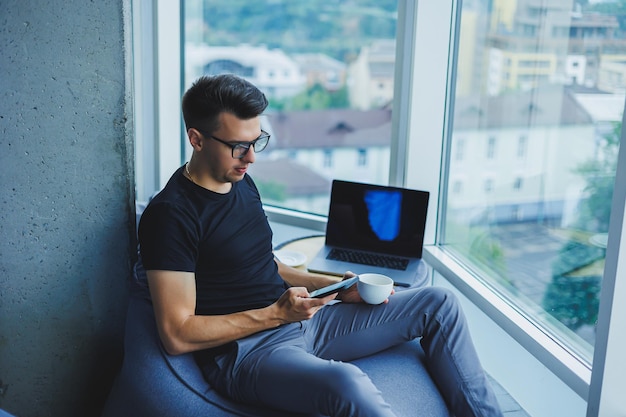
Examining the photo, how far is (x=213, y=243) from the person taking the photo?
2133mm

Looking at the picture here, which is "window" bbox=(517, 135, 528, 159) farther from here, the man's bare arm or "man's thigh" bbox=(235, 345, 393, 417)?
"man's thigh" bbox=(235, 345, 393, 417)

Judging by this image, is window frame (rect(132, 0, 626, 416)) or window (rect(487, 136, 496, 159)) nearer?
window frame (rect(132, 0, 626, 416))

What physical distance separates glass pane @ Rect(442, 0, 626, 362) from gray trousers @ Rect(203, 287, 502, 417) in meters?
0.56

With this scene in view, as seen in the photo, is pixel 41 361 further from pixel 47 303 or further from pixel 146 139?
pixel 146 139

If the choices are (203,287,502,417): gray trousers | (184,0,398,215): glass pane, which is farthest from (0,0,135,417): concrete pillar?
(184,0,398,215): glass pane

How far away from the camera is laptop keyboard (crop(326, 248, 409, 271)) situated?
2848 millimetres

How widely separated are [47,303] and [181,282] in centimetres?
52

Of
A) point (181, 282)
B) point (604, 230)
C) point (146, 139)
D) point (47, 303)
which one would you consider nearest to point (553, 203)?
point (604, 230)

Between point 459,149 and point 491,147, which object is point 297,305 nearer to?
point 491,147

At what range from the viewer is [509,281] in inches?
117

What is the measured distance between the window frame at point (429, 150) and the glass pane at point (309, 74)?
0.49 feet

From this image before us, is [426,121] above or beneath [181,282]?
above

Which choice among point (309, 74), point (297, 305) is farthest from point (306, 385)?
point (309, 74)

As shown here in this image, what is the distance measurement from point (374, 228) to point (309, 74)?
103 cm
